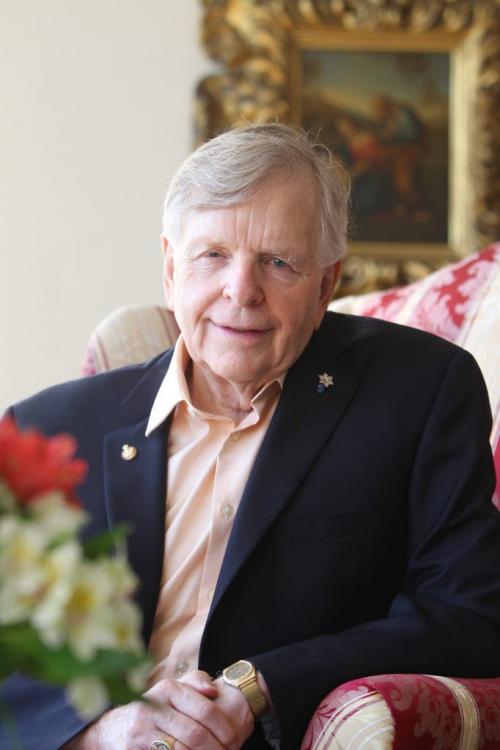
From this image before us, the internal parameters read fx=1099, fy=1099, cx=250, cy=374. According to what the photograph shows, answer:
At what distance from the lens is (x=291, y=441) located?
1.85 meters

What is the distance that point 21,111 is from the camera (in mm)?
4004

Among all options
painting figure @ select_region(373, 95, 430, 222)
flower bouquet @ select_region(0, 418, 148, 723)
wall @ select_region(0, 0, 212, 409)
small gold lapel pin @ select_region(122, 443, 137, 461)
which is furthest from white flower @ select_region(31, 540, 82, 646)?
painting figure @ select_region(373, 95, 430, 222)

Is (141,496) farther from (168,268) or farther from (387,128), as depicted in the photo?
(387,128)

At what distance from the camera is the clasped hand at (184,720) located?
5.10 ft

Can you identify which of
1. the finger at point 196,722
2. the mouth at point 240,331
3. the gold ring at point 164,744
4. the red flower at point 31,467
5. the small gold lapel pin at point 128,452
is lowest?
the gold ring at point 164,744

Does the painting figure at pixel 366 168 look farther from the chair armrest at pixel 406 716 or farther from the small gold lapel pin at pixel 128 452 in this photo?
the chair armrest at pixel 406 716

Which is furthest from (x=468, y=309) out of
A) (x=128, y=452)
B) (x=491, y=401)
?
(x=128, y=452)

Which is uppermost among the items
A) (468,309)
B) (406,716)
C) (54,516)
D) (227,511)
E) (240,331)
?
(54,516)

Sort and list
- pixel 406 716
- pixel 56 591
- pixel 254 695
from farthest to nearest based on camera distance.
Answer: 1. pixel 254 695
2. pixel 406 716
3. pixel 56 591

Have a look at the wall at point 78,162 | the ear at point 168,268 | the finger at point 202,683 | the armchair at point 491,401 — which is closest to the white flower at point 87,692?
the armchair at point 491,401

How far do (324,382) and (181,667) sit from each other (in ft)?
1.77

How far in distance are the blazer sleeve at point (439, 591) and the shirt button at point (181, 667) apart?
0.35 ft

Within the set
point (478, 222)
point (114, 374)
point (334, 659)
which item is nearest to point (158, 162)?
point (478, 222)

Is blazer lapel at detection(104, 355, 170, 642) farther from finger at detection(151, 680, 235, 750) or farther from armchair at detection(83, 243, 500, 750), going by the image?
armchair at detection(83, 243, 500, 750)
